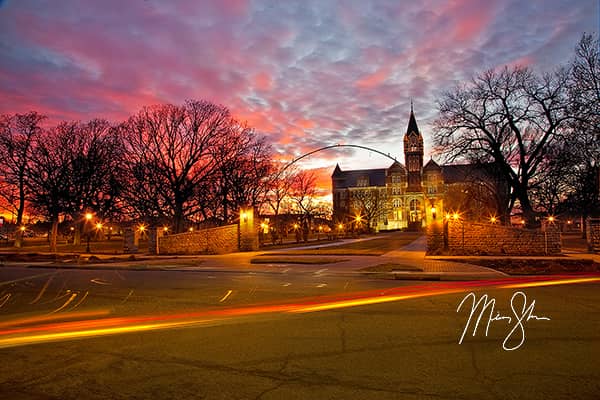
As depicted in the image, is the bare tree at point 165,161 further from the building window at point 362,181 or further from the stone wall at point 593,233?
the building window at point 362,181

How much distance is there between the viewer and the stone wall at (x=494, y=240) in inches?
1016

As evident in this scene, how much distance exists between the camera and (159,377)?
5258 millimetres

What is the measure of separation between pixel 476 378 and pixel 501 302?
5.74 m

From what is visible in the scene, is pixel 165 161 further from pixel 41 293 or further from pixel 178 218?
pixel 41 293

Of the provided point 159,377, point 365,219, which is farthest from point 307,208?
point 159,377

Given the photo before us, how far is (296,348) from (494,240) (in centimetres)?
2372

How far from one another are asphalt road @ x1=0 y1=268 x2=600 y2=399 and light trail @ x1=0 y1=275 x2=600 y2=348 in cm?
4

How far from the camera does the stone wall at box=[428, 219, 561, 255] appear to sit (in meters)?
25.8

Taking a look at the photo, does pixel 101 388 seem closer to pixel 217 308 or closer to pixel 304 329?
pixel 304 329

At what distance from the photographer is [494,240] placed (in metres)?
26.5

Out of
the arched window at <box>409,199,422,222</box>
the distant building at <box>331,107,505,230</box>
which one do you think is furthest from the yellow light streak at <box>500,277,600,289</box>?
the arched window at <box>409,199,422,222</box>

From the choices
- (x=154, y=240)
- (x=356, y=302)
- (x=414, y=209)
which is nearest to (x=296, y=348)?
(x=356, y=302)

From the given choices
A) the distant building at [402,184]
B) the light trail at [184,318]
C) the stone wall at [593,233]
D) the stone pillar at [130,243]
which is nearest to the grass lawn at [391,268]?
the light trail at [184,318]

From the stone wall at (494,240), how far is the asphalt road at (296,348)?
15122 millimetres
